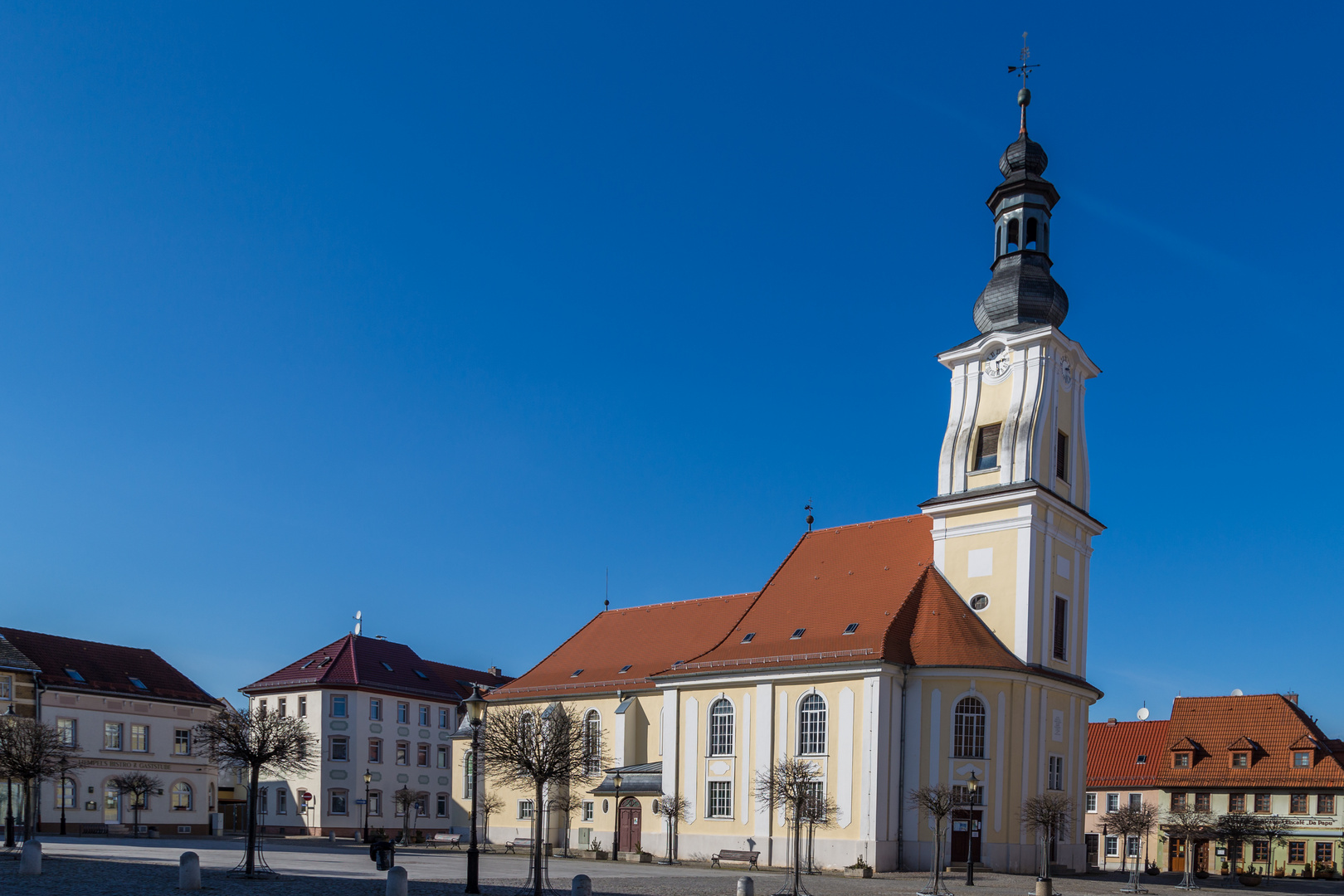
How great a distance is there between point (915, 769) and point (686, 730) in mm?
9011

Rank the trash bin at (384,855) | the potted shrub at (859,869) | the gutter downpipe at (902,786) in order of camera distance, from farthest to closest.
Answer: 1. the gutter downpipe at (902,786)
2. the potted shrub at (859,869)
3. the trash bin at (384,855)

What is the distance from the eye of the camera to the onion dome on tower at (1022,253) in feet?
142

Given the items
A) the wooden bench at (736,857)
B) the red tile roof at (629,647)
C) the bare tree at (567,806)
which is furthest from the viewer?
the red tile roof at (629,647)

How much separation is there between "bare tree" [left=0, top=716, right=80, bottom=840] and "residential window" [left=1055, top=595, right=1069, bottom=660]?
107ft

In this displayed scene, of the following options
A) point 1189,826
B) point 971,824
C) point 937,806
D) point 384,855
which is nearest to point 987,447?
point 971,824

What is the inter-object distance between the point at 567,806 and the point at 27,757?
63.7ft

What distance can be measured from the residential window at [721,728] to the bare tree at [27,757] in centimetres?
2118

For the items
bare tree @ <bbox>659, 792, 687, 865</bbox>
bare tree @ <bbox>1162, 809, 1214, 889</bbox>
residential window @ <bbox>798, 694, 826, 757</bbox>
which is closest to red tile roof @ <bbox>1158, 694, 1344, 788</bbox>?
bare tree @ <bbox>1162, 809, 1214, 889</bbox>

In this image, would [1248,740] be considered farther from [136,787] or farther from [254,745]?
[136,787]

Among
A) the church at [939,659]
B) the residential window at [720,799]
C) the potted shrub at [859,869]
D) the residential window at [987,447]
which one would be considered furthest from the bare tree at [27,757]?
the residential window at [987,447]

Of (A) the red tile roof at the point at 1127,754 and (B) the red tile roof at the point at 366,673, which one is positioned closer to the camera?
(A) the red tile roof at the point at 1127,754

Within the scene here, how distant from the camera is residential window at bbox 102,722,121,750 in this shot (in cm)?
5412

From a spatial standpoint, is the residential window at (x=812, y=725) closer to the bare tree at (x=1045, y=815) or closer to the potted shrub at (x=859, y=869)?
the potted shrub at (x=859, y=869)

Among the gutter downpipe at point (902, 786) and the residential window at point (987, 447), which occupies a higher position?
the residential window at point (987, 447)
